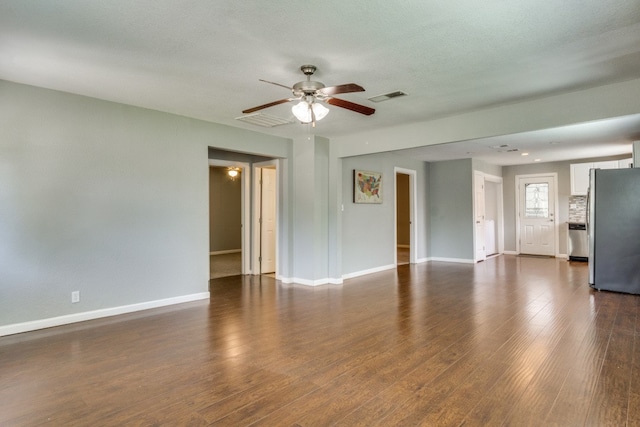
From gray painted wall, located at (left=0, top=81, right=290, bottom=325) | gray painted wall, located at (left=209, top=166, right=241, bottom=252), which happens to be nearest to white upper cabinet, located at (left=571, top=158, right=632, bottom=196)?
gray painted wall, located at (left=0, top=81, right=290, bottom=325)

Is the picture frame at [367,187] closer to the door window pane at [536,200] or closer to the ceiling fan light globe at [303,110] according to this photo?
the ceiling fan light globe at [303,110]

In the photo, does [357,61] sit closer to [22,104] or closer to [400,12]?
[400,12]

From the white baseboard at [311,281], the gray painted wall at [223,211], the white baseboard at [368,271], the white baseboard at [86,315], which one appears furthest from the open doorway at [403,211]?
the white baseboard at [86,315]

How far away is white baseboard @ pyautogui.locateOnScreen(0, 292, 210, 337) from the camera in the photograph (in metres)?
3.53

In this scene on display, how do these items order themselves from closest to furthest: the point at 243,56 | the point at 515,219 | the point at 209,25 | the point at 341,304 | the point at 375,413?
1. the point at 375,413
2. the point at 209,25
3. the point at 243,56
4. the point at 341,304
5. the point at 515,219

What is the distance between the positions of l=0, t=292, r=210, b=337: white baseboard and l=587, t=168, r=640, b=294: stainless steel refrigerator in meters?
5.74

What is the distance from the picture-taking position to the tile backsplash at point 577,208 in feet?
27.2

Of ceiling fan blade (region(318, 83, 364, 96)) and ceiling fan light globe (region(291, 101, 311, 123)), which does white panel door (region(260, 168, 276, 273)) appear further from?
ceiling fan blade (region(318, 83, 364, 96))

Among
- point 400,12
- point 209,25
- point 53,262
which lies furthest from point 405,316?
point 53,262

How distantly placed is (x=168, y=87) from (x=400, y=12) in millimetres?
2434

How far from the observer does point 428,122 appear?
4828mm

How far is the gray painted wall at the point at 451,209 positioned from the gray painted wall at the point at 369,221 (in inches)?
30.3

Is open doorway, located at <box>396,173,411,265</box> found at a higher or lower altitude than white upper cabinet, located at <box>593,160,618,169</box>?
lower

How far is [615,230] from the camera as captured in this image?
16.9ft
